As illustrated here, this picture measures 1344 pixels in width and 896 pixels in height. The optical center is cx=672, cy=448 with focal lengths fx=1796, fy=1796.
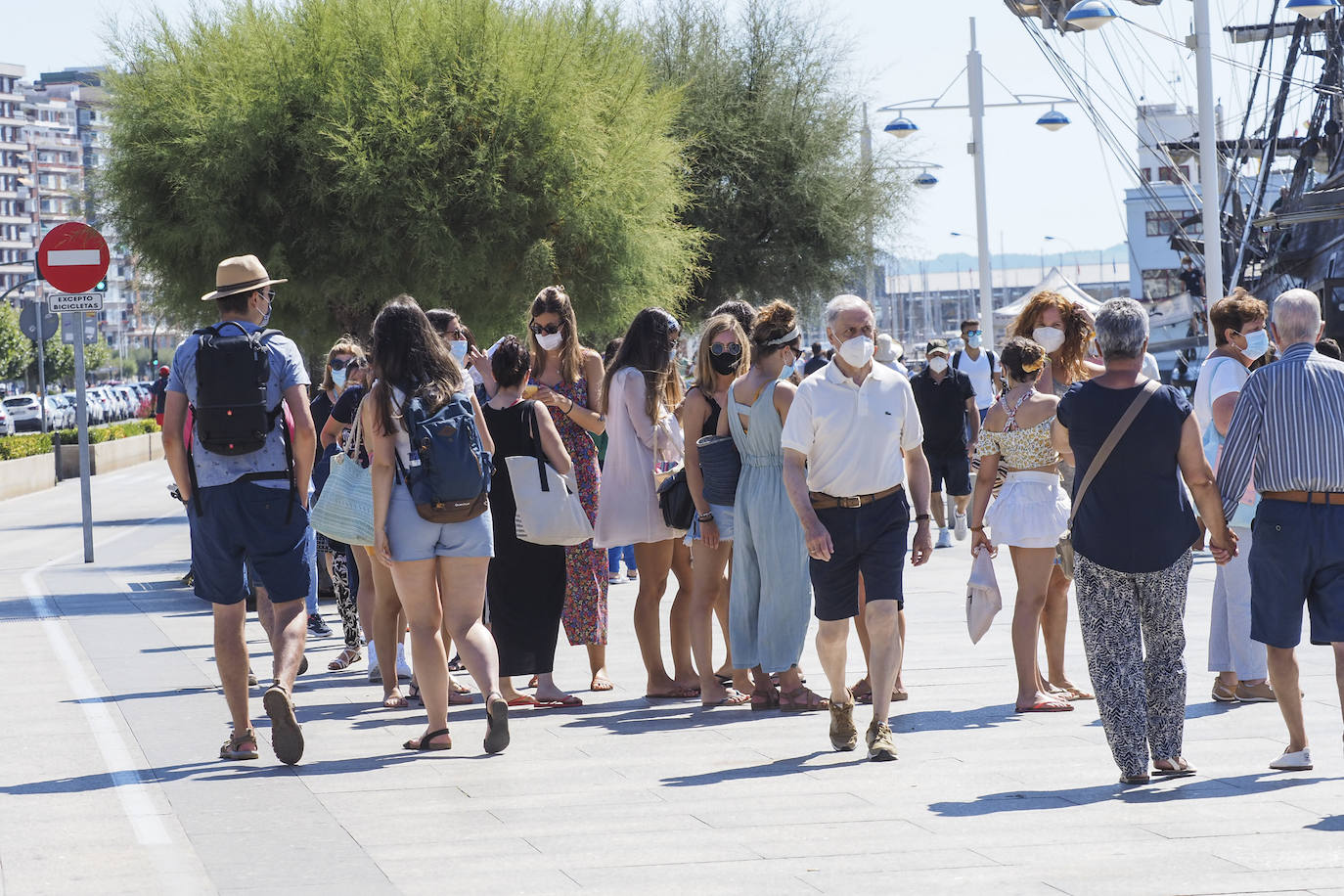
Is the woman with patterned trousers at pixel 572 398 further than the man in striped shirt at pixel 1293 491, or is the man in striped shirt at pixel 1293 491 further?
the woman with patterned trousers at pixel 572 398

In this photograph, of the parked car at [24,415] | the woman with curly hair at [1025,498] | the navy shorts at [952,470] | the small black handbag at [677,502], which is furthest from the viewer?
the parked car at [24,415]

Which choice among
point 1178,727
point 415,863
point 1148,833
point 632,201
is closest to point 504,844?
point 415,863

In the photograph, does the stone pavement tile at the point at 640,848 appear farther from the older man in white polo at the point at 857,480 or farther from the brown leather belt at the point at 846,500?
the brown leather belt at the point at 846,500

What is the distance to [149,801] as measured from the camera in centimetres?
653

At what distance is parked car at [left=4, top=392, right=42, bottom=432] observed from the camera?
65.9 m

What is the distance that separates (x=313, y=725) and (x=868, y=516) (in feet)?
9.47

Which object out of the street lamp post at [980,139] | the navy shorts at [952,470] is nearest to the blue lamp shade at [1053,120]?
the street lamp post at [980,139]

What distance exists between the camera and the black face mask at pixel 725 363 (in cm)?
822

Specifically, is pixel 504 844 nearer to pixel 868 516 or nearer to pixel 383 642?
pixel 868 516

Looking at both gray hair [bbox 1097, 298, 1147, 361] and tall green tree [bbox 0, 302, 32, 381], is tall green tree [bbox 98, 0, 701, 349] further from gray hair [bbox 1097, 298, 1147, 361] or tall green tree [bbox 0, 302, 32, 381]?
tall green tree [bbox 0, 302, 32, 381]

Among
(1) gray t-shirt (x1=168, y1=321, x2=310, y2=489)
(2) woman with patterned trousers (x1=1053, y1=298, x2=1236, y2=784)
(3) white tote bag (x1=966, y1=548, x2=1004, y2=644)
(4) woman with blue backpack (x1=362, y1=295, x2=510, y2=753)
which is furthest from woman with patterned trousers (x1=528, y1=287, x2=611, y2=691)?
(2) woman with patterned trousers (x1=1053, y1=298, x2=1236, y2=784)

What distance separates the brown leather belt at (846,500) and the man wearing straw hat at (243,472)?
81.6 inches

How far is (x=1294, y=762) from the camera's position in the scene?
6527 millimetres

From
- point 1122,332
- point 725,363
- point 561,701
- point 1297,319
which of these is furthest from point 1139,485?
point 561,701
